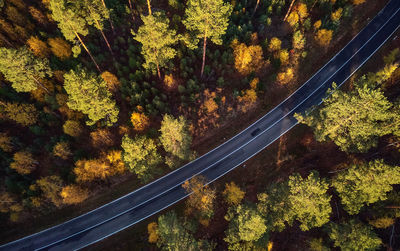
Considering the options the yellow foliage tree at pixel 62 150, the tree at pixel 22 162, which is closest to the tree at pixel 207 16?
the yellow foliage tree at pixel 62 150

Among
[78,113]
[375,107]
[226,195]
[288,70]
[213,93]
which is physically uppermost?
[78,113]

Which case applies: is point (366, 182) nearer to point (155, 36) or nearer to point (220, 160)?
point (220, 160)

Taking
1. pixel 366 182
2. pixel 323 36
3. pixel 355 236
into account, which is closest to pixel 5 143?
pixel 355 236

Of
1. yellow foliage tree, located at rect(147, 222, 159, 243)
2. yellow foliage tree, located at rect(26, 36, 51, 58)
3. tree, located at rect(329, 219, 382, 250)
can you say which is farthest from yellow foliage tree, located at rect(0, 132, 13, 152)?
tree, located at rect(329, 219, 382, 250)

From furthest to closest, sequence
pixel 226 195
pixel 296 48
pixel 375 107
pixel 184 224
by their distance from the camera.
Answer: pixel 296 48, pixel 226 195, pixel 184 224, pixel 375 107

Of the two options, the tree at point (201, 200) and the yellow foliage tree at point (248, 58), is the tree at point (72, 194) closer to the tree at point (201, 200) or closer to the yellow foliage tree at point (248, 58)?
the tree at point (201, 200)

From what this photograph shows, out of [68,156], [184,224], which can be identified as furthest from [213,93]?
[68,156]

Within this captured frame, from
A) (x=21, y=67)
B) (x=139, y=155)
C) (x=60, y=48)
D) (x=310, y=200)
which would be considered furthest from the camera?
(x=60, y=48)

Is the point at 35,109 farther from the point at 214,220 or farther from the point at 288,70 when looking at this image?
the point at 288,70
